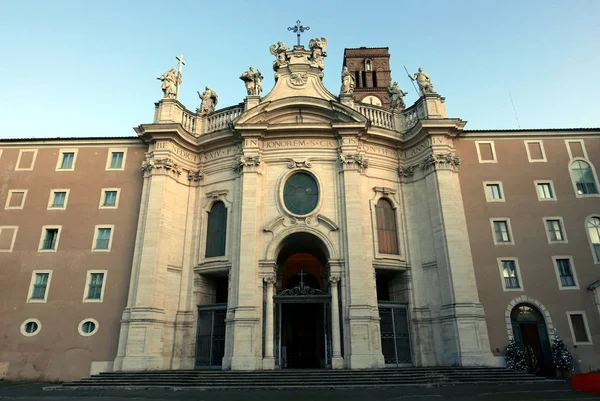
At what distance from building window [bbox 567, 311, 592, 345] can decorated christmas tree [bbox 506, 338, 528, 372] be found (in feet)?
10.4

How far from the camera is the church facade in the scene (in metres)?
19.8

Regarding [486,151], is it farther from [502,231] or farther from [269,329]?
[269,329]

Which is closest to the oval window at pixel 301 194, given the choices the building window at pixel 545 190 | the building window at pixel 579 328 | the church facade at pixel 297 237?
the church facade at pixel 297 237

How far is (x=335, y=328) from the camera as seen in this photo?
781 inches

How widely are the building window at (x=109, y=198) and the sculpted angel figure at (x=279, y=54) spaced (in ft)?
41.3

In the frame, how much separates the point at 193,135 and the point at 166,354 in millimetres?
12682

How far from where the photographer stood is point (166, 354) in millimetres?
20094

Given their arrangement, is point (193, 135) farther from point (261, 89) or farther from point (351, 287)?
point (351, 287)

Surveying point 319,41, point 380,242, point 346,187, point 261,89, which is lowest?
point 380,242

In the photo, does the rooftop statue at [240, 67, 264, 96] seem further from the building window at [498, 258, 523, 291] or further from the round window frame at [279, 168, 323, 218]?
the building window at [498, 258, 523, 291]

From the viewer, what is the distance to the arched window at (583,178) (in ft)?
74.6

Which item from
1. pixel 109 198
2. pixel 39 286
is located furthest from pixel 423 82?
pixel 39 286

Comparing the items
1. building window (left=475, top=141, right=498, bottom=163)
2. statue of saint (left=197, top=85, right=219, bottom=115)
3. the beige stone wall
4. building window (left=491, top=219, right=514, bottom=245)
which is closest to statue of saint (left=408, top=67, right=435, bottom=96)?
building window (left=475, top=141, right=498, bottom=163)

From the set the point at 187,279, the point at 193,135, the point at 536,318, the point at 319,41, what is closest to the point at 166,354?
the point at 187,279
